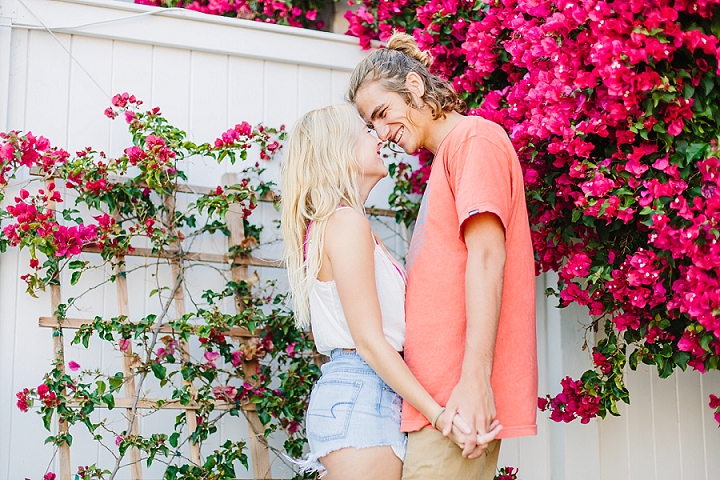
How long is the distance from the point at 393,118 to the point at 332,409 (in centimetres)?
81

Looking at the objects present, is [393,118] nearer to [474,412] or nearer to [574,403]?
[474,412]

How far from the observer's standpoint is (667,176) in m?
2.07

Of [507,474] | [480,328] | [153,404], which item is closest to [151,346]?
[153,404]

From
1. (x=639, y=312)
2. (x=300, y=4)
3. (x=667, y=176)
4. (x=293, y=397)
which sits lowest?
(x=293, y=397)

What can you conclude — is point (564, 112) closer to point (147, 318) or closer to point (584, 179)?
point (584, 179)

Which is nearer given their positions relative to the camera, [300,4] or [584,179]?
[584,179]

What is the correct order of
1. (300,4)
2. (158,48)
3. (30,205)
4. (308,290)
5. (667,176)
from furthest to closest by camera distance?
1. (300,4)
2. (158,48)
3. (30,205)
4. (667,176)
5. (308,290)

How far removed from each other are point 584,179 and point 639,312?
0.42 m

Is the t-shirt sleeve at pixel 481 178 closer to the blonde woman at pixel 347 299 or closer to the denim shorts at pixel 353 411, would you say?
the blonde woman at pixel 347 299

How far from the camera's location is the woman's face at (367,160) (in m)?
2.01

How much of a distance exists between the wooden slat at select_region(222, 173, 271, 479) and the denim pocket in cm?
103

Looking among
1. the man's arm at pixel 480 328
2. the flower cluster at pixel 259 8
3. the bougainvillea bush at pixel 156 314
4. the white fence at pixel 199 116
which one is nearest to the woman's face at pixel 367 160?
the man's arm at pixel 480 328

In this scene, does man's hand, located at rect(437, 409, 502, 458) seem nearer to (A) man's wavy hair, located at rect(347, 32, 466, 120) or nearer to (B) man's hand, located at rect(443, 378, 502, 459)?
(B) man's hand, located at rect(443, 378, 502, 459)

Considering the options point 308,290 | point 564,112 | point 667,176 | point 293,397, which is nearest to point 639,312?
point 667,176
